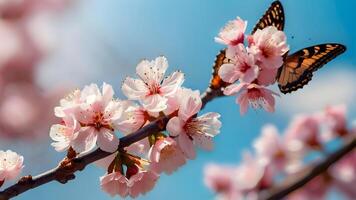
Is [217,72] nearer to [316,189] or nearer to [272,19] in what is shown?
[272,19]

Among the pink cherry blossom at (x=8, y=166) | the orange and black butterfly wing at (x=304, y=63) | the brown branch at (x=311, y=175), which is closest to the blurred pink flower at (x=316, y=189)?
the brown branch at (x=311, y=175)

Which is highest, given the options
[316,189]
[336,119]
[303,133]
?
[336,119]

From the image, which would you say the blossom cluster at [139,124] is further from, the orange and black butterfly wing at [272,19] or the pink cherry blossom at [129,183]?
the orange and black butterfly wing at [272,19]

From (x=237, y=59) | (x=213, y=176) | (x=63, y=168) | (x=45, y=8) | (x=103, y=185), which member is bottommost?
(x=213, y=176)

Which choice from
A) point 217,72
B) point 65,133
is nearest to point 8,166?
point 65,133

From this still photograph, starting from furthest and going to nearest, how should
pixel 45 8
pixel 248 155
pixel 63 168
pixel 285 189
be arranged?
pixel 45 8 < pixel 248 155 < pixel 285 189 < pixel 63 168

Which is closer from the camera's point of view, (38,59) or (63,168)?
(63,168)

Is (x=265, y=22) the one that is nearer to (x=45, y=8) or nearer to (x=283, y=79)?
(x=283, y=79)

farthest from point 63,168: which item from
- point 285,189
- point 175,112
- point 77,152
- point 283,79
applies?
point 285,189
